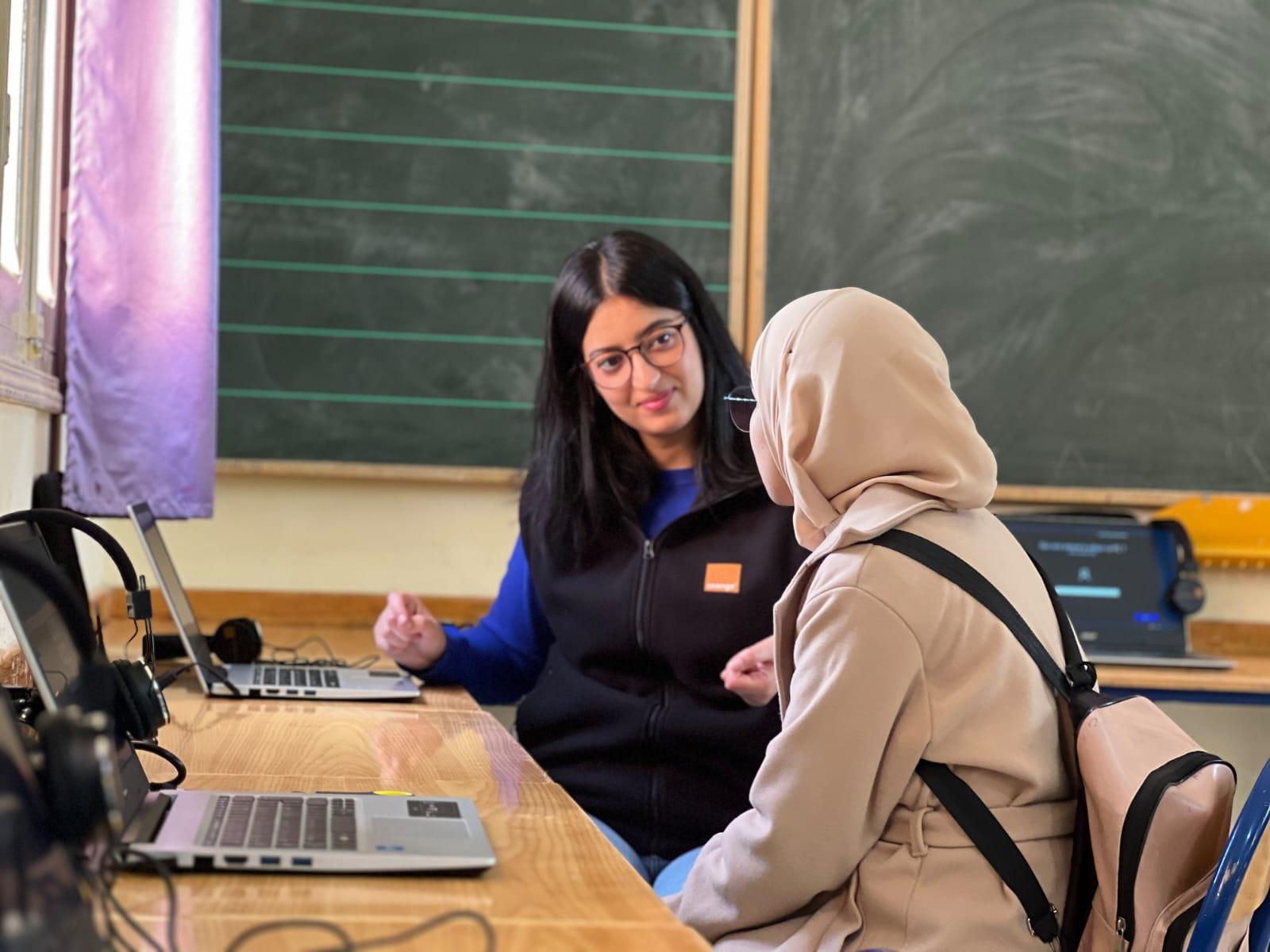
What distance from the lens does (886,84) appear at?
3289 mm

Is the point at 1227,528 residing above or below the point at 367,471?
below

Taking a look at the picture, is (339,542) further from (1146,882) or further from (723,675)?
(1146,882)

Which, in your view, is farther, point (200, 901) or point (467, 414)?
point (467, 414)

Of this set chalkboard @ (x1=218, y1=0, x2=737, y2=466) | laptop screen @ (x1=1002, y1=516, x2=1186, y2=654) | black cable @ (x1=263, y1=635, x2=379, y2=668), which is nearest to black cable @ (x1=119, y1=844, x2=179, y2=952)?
black cable @ (x1=263, y1=635, x2=379, y2=668)

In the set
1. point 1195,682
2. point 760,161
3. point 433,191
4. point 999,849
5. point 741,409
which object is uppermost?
point 760,161

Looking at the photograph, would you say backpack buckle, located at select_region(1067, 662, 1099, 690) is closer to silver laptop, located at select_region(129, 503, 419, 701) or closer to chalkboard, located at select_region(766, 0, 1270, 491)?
silver laptop, located at select_region(129, 503, 419, 701)

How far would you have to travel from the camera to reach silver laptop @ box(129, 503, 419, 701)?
2035 mm

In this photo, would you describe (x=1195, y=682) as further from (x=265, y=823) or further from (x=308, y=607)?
(x=265, y=823)

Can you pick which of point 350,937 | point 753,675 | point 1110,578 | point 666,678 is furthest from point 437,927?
point 1110,578

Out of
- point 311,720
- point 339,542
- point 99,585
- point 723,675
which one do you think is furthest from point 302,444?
point 723,675

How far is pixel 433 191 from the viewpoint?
3.18m

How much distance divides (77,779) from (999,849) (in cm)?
88

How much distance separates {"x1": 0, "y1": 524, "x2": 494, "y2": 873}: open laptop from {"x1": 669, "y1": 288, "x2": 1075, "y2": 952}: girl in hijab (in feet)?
1.02

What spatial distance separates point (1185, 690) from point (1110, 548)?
17.6 inches
